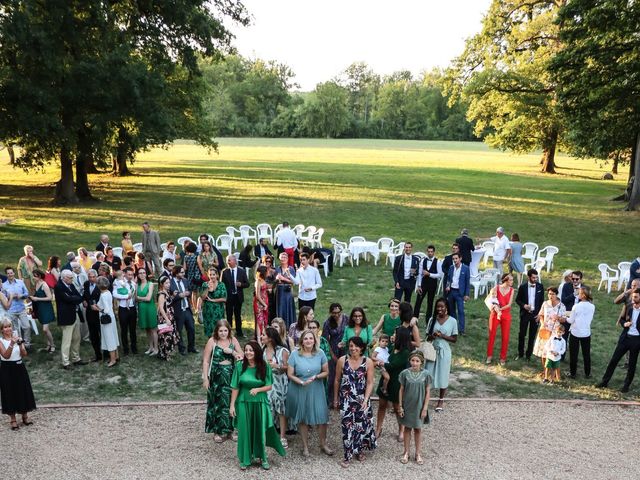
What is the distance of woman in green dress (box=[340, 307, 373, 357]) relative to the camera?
7.57 metres

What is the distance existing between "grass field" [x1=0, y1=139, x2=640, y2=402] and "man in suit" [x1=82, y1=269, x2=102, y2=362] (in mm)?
447

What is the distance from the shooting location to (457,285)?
11.1 meters

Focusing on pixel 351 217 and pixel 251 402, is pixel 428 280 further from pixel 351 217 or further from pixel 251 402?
pixel 351 217

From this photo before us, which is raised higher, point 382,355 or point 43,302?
point 382,355

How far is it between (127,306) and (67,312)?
98 cm

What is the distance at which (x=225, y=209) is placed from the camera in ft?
89.6

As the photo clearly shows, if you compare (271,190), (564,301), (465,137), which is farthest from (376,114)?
(564,301)

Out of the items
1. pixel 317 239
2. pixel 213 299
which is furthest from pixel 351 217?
pixel 213 299

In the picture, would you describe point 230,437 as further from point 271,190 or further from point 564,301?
point 271,190

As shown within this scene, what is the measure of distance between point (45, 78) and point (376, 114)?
110 meters

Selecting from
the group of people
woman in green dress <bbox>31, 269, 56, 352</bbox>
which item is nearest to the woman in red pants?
the group of people

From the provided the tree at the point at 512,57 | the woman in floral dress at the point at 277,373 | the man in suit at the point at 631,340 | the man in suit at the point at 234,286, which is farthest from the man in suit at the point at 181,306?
the tree at the point at 512,57

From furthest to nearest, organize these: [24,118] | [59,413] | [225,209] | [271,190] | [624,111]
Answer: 1. [271,190]
2. [225,209]
3. [624,111]
4. [24,118]
5. [59,413]

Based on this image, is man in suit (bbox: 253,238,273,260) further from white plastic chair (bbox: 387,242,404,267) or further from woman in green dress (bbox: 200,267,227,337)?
white plastic chair (bbox: 387,242,404,267)
